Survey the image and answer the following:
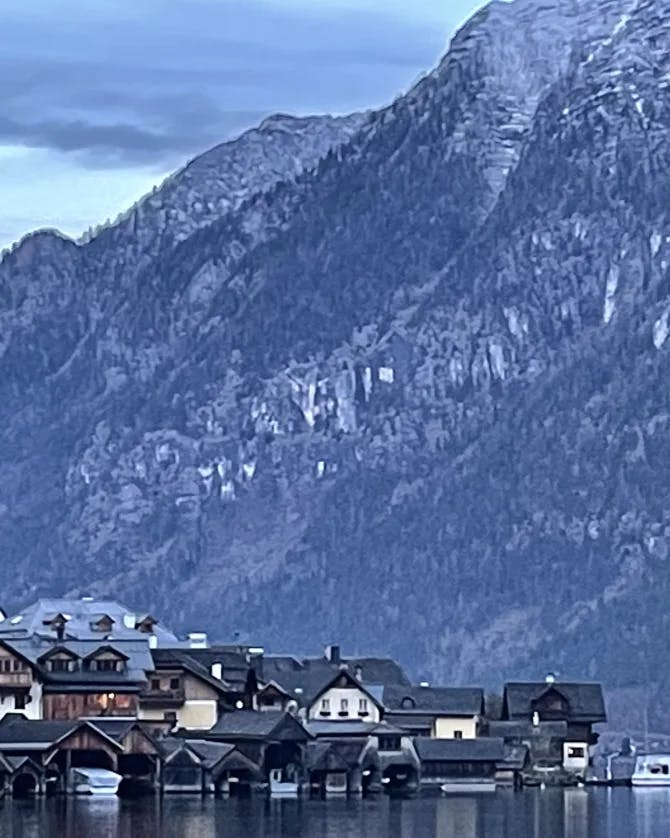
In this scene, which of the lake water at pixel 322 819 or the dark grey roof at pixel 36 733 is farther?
the dark grey roof at pixel 36 733

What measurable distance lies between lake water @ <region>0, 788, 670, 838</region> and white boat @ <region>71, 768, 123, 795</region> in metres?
3.49

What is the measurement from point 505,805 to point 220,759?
552 inches

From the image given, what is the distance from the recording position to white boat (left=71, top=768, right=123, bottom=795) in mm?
190000

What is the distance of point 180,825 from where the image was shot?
536 feet

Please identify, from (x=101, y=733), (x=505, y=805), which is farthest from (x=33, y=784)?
(x=505, y=805)

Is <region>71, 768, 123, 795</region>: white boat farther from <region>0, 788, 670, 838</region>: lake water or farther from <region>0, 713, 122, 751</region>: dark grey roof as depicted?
<region>0, 788, 670, 838</region>: lake water

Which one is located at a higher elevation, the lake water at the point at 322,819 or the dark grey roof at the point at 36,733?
the dark grey roof at the point at 36,733

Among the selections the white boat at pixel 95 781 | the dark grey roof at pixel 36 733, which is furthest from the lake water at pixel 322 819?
the dark grey roof at pixel 36 733

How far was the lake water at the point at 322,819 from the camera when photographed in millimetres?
160375

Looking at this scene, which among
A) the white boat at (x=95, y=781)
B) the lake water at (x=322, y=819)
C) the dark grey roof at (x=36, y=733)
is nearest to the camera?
the lake water at (x=322, y=819)

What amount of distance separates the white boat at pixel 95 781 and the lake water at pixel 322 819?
11.4 feet

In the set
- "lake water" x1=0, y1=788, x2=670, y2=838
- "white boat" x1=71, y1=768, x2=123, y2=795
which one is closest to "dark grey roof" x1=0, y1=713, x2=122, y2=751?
"white boat" x1=71, y1=768, x2=123, y2=795

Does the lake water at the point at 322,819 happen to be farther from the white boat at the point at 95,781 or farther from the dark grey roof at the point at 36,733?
the dark grey roof at the point at 36,733

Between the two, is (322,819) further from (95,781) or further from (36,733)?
(36,733)
